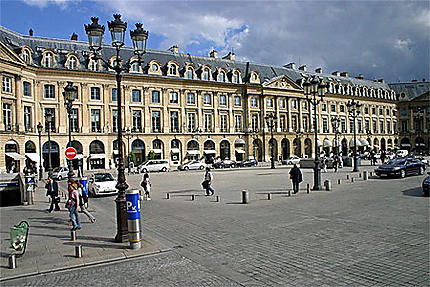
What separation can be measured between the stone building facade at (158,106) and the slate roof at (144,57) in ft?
0.53

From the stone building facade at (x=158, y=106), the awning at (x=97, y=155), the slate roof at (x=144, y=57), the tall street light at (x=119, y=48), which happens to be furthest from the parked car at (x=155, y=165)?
the tall street light at (x=119, y=48)

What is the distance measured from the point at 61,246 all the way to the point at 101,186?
42.5 feet

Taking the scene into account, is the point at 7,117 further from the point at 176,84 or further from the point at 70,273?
the point at 70,273

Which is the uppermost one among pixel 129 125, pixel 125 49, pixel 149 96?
pixel 125 49

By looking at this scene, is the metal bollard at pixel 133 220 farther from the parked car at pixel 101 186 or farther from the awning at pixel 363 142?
the awning at pixel 363 142

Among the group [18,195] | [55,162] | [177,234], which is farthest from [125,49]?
[177,234]

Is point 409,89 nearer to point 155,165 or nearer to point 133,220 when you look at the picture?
point 155,165

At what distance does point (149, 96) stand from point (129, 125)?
227 inches

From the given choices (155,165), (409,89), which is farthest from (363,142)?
(155,165)

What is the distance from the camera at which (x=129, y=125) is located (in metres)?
55.3

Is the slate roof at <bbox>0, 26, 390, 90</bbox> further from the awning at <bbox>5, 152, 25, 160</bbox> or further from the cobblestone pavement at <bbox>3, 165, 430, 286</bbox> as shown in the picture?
the cobblestone pavement at <bbox>3, 165, 430, 286</bbox>

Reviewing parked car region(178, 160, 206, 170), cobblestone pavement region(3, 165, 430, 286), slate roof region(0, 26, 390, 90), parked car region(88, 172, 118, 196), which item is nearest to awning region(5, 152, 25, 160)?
slate roof region(0, 26, 390, 90)

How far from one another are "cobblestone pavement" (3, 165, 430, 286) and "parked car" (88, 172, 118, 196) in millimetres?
7623

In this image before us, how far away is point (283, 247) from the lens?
945cm
